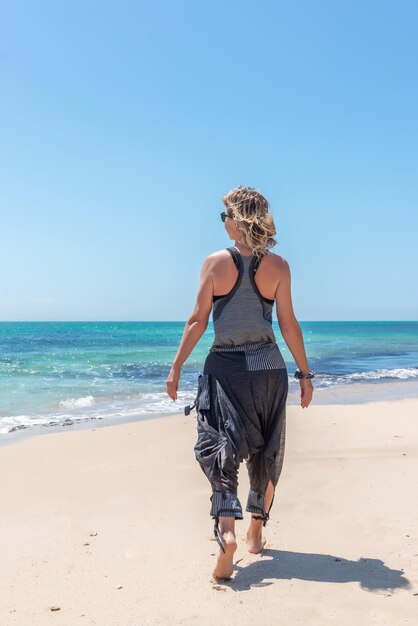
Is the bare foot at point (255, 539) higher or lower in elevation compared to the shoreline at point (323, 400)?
higher

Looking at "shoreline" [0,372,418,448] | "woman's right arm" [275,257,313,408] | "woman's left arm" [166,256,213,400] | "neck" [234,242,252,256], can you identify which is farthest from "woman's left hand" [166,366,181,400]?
"shoreline" [0,372,418,448]

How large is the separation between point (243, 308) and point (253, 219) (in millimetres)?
502

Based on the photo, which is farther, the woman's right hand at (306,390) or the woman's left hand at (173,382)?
the woman's right hand at (306,390)

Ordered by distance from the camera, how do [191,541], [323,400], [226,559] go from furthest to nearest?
1. [323,400]
2. [191,541]
3. [226,559]

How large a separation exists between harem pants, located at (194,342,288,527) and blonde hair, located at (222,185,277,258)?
57 centimetres

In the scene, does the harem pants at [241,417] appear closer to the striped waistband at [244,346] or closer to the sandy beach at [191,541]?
the striped waistband at [244,346]

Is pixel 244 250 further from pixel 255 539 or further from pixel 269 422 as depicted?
pixel 255 539

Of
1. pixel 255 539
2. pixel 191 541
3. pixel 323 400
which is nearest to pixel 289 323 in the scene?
pixel 255 539

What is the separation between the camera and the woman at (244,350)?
333cm

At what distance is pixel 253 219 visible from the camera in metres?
3.35

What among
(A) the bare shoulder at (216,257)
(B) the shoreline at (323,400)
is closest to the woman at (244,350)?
(A) the bare shoulder at (216,257)

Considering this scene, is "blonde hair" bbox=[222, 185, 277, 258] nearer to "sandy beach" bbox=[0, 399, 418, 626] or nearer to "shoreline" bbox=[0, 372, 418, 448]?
"sandy beach" bbox=[0, 399, 418, 626]

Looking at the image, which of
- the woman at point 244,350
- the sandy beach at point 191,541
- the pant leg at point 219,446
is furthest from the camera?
the woman at point 244,350

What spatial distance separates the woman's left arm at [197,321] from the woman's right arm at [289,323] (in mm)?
408
